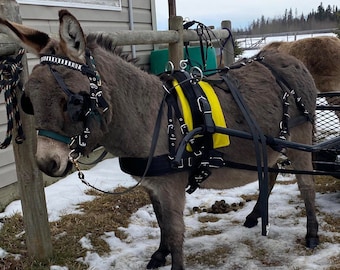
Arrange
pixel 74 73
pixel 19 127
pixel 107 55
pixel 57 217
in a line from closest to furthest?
1. pixel 74 73
2. pixel 107 55
3. pixel 19 127
4. pixel 57 217

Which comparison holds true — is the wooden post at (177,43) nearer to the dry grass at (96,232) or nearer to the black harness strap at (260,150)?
the dry grass at (96,232)

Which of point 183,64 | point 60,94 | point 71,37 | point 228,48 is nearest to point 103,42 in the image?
point 71,37

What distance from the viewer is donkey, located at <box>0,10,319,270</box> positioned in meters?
2.16

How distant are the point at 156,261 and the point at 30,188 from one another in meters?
1.10

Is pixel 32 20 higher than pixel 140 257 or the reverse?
higher

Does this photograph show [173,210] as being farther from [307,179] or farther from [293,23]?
[293,23]

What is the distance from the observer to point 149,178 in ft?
8.72

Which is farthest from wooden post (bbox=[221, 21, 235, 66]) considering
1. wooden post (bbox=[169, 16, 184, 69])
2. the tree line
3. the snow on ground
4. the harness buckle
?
the tree line

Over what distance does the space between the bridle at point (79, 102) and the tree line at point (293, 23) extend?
204 feet

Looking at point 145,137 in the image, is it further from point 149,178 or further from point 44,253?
point 44,253

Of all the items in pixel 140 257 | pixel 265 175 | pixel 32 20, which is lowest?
pixel 140 257

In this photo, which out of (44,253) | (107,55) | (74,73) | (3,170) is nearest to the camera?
(74,73)

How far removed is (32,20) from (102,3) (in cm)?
149

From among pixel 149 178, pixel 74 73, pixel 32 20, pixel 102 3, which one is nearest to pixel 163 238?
pixel 149 178
